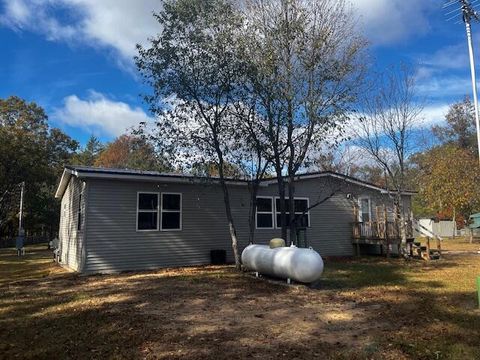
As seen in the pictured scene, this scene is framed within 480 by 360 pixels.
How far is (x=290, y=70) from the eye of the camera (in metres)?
13.1

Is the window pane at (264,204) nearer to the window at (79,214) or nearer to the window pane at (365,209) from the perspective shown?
the window pane at (365,209)

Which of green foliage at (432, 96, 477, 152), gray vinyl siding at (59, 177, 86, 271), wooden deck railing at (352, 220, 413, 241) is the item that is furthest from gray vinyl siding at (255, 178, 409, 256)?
green foliage at (432, 96, 477, 152)

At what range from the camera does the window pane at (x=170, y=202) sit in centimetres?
1446

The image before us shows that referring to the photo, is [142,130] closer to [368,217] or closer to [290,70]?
[290,70]

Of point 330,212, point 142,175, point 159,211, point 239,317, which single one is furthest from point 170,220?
point 239,317

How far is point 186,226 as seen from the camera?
14789 mm

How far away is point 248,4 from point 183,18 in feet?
7.75

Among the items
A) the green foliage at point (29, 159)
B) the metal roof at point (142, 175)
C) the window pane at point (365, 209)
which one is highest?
the green foliage at point (29, 159)

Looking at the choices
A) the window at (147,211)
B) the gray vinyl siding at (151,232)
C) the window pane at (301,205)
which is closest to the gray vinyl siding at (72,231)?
the gray vinyl siding at (151,232)

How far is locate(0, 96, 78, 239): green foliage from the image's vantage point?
25.4m

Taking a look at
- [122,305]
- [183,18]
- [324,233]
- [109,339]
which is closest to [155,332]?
[109,339]

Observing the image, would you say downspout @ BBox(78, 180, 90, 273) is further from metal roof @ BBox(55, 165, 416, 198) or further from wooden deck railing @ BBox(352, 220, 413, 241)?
wooden deck railing @ BBox(352, 220, 413, 241)

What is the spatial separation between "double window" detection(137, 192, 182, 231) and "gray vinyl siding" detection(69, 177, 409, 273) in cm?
18

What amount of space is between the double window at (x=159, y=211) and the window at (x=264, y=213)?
3.60 meters
